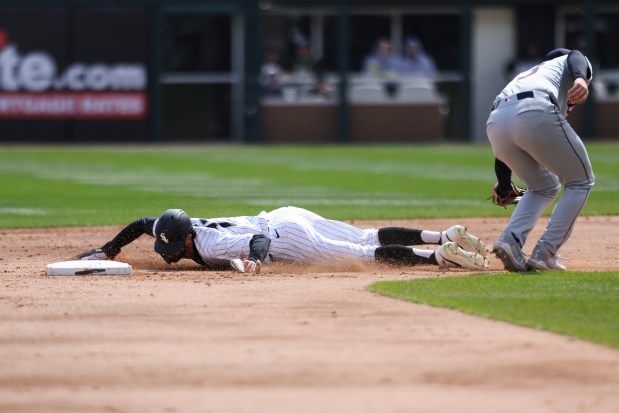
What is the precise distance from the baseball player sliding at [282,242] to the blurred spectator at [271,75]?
21.5 metres

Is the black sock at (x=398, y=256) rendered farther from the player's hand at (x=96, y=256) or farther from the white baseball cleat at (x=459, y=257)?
the player's hand at (x=96, y=256)

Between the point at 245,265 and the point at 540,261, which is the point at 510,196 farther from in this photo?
the point at 245,265

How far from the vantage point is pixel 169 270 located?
Answer: 9102 millimetres

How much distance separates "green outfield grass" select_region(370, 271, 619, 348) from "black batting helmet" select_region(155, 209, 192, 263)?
155 centimetres

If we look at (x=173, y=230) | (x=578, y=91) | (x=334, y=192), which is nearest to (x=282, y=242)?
(x=173, y=230)

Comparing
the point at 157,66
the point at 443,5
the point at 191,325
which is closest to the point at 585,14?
the point at 443,5

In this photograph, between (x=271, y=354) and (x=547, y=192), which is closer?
(x=271, y=354)

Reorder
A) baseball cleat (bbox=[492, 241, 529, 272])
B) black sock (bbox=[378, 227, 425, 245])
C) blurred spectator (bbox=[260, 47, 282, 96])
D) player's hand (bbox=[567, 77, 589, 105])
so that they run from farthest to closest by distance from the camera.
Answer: blurred spectator (bbox=[260, 47, 282, 96]) → black sock (bbox=[378, 227, 425, 245]) → baseball cleat (bbox=[492, 241, 529, 272]) → player's hand (bbox=[567, 77, 589, 105])

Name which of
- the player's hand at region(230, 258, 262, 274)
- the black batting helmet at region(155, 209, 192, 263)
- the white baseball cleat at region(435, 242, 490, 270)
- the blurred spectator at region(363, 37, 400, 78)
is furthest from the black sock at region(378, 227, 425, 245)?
the blurred spectator at region(363, 37, 400, 78)

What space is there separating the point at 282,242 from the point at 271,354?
3137 millimetres

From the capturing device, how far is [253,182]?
59.0 ft

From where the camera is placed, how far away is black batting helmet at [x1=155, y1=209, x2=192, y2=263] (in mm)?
8586

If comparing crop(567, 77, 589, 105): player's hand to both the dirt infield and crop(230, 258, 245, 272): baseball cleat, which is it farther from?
crop(230, 258, 245, 272): baseball cleat

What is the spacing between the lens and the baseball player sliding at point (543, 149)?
26.5ft
